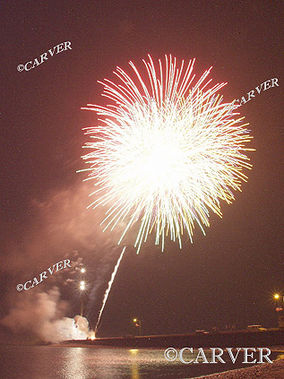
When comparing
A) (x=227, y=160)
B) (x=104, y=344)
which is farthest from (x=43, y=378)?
(x=104, y=344)

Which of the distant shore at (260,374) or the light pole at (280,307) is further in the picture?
the light pole at (280,307)

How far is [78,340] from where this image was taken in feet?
214

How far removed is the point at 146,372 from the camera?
68.6 ft

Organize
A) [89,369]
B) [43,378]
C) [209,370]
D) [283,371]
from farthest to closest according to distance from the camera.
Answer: [89,369], [209,370], [43,378], [283,371]

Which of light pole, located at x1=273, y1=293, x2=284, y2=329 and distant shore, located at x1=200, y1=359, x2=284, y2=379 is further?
light pole, located at x1=273, y1=293, x2=284, y2=329

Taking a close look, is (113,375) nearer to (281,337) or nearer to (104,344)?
(281,337)

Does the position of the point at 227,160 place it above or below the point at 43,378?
above

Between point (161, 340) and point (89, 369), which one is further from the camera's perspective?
point (161, 340)

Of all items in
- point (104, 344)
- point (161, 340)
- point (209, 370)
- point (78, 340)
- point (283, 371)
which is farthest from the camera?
point (78, 340)

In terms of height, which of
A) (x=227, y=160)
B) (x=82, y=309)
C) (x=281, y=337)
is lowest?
(x=281, y=337)

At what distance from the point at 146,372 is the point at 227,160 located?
1180cm

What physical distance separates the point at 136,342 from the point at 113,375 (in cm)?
3424

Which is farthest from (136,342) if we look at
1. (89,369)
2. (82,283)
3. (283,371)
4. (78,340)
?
(283,371)

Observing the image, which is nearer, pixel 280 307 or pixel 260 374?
pixel 260 374
